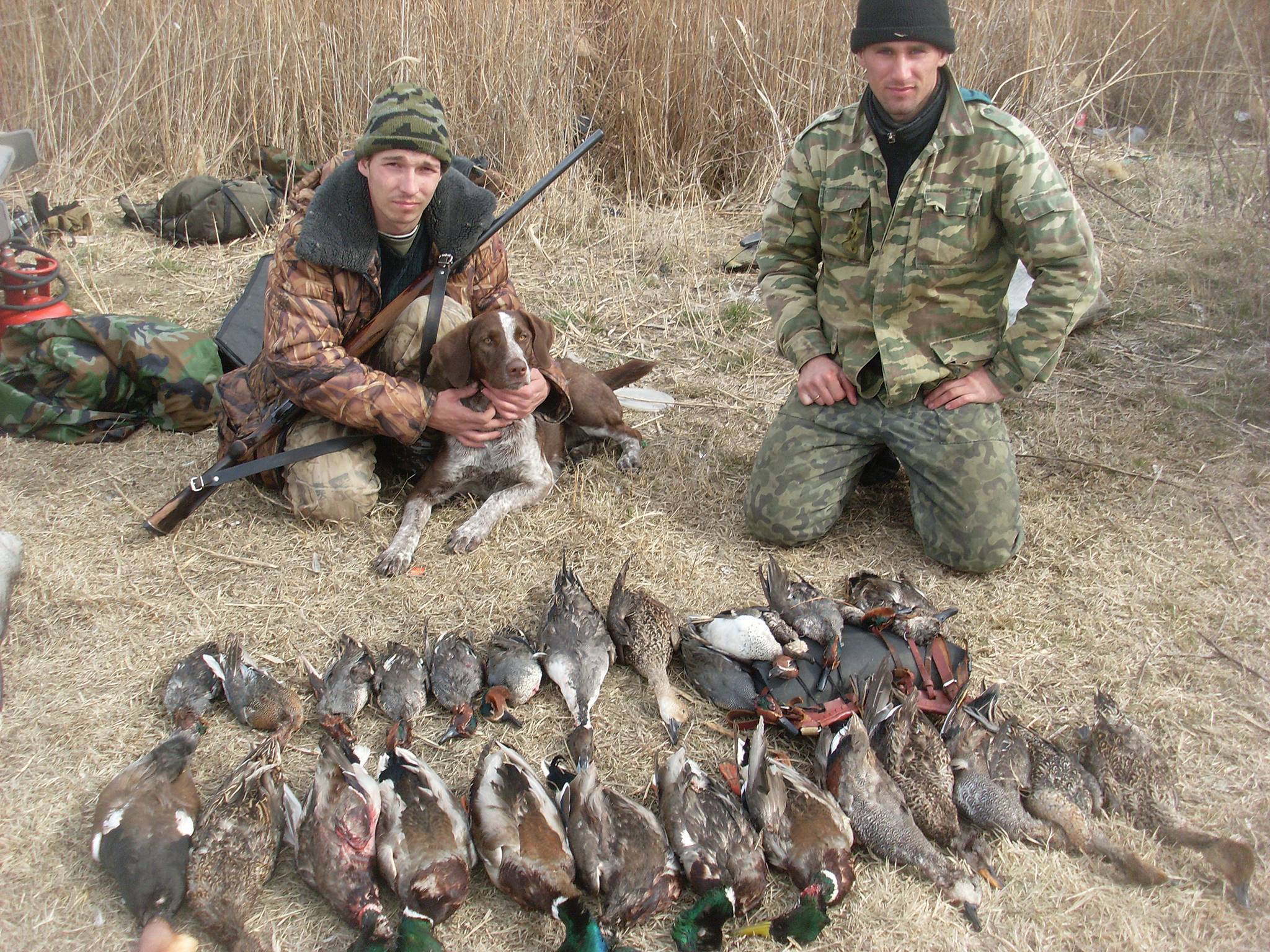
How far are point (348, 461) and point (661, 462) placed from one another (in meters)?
1.66

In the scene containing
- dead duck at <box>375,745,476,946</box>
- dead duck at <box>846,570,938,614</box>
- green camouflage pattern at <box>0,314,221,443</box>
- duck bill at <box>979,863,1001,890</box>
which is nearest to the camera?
dead duck at <box>375,745,476,946</box>

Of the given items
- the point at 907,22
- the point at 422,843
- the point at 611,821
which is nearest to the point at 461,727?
the point at 422,843

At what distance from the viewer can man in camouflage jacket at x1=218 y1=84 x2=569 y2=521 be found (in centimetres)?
413

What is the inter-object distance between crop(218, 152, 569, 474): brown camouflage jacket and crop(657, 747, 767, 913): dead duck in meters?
2.14

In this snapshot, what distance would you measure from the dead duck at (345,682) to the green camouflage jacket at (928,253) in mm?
2362

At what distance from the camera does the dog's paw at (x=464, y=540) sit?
462cm

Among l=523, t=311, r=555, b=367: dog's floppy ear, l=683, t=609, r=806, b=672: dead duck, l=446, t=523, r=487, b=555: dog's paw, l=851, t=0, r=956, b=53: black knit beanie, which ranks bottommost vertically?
l=446, t=523, r=487, b=555: dog's paw

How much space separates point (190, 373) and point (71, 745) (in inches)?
105

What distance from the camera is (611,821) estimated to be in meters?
3.13

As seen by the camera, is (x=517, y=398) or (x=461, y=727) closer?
(x=461, y=727)

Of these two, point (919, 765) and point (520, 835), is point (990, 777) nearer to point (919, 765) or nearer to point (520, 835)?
point (919, 765)

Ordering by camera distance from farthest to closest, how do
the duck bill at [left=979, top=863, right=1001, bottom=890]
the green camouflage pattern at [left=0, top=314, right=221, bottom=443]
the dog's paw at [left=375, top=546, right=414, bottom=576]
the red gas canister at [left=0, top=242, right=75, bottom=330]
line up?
the red gas canister at [left=0, top=242, right=75, bottom=330] → the green camouflage pattern at [left=0, top=314, right=221, bottom=443] → the dog's paw at [left=375, top=546, right=414, bottom=576] → the duck bill at [left=979, top=863, right=1001, bottom=890]

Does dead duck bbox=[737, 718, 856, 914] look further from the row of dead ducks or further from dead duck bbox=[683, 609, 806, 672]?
dead duck bbox=[683, 609, 806, 672]

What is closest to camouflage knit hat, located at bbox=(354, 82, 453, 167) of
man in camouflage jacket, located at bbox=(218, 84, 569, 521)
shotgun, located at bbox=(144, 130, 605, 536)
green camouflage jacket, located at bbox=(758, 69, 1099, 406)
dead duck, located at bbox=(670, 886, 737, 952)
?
man in camouflage jacket, located at bbox=(218, 84, 569, 521)
